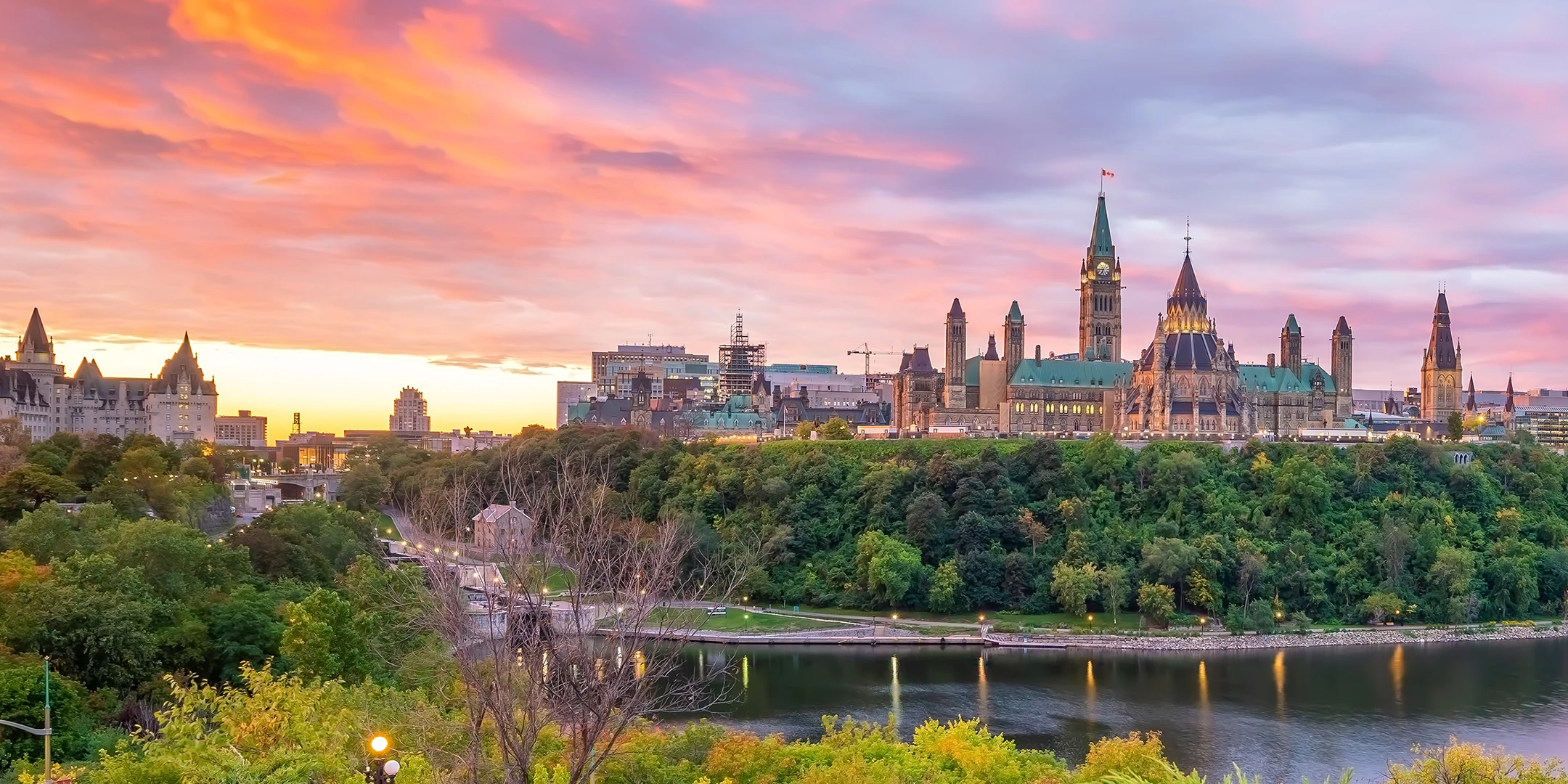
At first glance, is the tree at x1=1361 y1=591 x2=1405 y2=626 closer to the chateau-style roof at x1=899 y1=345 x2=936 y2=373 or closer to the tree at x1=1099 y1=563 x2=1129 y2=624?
the tree at x1=1099 y1=563 x2=1129 y2=624

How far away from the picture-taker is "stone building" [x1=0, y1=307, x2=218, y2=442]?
124938mm

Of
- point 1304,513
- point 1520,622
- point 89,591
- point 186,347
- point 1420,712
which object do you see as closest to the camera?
point 89,591

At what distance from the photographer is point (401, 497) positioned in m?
111

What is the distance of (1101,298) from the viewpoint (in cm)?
13712

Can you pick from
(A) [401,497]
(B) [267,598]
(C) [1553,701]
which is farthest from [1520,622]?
(A) [401,497]

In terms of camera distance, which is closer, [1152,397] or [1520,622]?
[1520,622]

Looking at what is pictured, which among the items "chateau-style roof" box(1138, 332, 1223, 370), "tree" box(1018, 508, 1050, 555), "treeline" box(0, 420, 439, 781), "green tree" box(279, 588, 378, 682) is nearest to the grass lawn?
"tree" box(1018, 508, 1050, 555)

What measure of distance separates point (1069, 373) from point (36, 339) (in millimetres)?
111526

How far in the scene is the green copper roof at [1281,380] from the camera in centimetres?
12517

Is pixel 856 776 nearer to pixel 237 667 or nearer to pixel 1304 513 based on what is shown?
pixel 237 667

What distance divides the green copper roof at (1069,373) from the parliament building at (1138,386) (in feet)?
0.35

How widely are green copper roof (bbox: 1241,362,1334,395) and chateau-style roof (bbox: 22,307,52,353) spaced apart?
128 metres

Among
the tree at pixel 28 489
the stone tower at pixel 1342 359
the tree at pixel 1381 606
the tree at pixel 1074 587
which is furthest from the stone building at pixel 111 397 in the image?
the stone tower at pixel 1342 359

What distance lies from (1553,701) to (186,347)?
144391 millimetres
